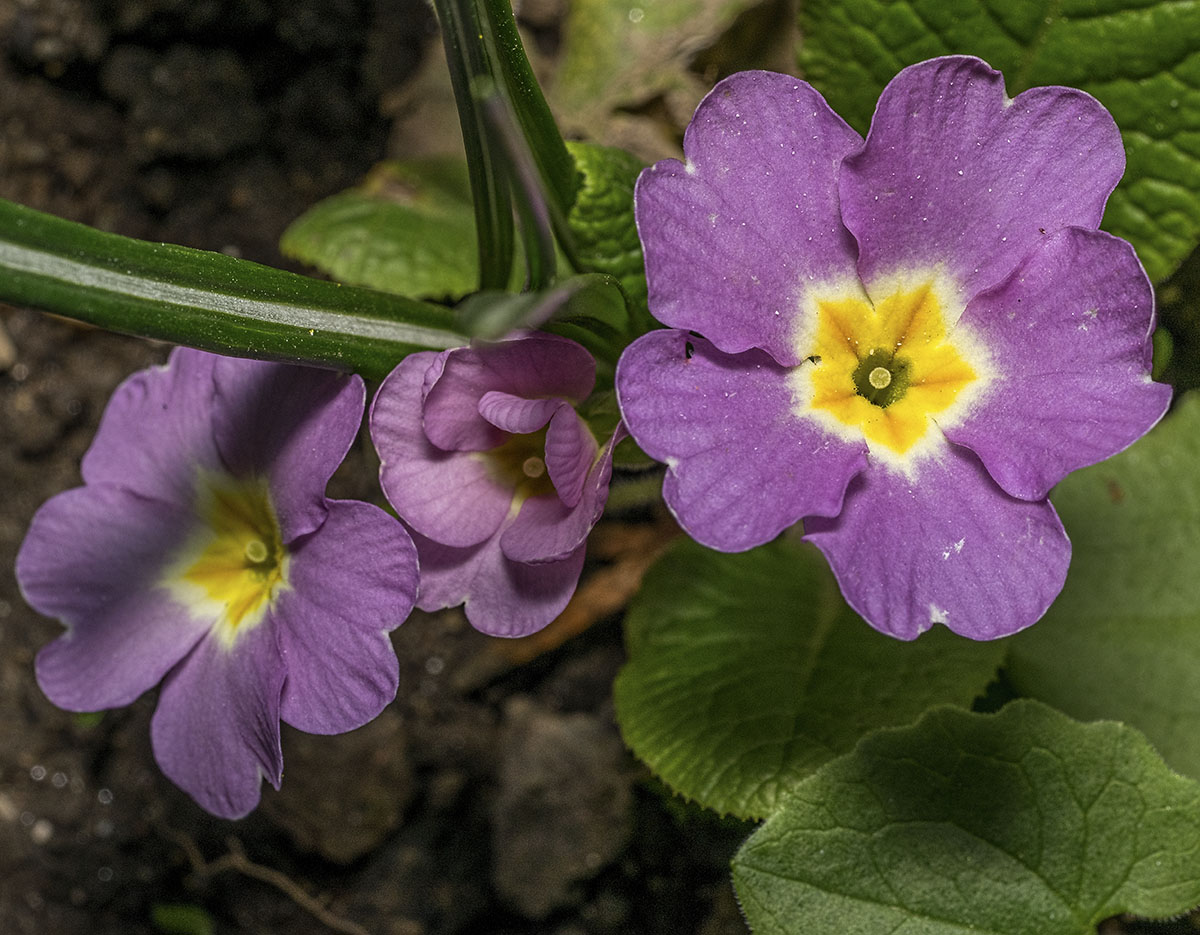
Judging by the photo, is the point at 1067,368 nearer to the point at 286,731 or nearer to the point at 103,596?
the point at 103,596

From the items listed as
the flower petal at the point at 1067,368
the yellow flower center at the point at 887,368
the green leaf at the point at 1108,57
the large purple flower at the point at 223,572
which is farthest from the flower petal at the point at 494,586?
the green leaf at the point at 1108,57

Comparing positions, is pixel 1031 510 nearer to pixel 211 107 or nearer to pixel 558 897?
pixel 558 897

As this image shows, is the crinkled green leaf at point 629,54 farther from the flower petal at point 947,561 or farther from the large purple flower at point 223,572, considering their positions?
the flower petal at point 947,561

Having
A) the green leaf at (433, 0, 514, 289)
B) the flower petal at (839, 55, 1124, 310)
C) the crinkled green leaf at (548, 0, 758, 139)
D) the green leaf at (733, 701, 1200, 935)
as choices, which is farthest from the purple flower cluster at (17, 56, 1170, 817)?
the crinkled green leaf at (548, 0, 758, 139)

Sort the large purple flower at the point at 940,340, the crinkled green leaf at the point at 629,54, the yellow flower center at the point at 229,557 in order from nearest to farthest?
1. the large purple flower at the point at 940,340
2. the yellow flower center at the point at 229,557
3. the crinkled green leaf at the point at 629,54

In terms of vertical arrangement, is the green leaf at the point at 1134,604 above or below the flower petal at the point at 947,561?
below

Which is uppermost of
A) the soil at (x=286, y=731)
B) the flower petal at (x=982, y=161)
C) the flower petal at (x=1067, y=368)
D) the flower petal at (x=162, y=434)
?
the flower petal at (x=982, y=161)
